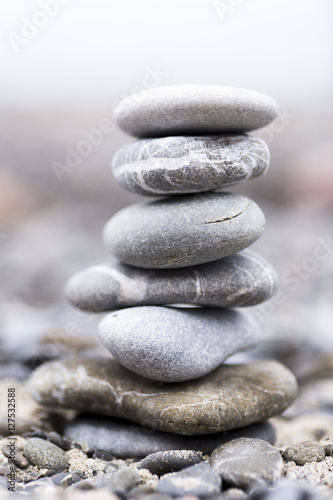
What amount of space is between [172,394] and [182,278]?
75 cm

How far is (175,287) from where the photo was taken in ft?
9.59

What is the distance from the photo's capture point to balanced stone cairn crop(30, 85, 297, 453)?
2664 mm

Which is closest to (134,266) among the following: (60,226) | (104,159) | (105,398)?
(105,398)

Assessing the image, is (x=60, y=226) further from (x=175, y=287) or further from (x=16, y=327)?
(x=175, y=287)

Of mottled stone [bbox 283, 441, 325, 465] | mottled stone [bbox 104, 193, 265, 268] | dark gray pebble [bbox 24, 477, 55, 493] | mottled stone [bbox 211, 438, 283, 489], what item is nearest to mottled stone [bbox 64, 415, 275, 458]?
mottled stone [bbox 211, 438, 283, 489]

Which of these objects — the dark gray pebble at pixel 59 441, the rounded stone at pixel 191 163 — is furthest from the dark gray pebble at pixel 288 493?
the rounded stone at pixel 191 163

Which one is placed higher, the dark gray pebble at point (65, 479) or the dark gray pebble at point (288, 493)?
the dark gray pebble at point (65, 479)

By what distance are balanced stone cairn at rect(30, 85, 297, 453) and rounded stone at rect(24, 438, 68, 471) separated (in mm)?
431

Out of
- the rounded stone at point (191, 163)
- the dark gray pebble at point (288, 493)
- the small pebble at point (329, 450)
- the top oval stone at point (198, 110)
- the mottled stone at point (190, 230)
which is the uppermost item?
the top oval stone at point (198, 110)

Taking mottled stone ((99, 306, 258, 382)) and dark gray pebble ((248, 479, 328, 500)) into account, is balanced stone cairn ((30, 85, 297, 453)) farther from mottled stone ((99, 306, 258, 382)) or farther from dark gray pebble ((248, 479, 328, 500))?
dark gray pebble ((248, 479, 328, 500))

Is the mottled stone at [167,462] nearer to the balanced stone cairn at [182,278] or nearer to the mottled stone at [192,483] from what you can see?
the mottled stone at [192,483]

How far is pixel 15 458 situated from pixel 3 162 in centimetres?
949

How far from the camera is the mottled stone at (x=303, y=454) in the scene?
2.42 m

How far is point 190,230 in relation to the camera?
2.71m
